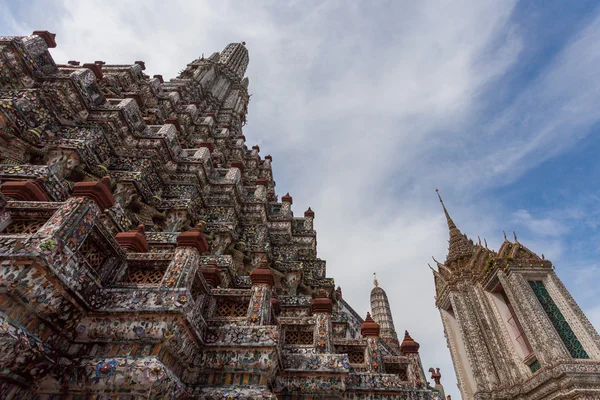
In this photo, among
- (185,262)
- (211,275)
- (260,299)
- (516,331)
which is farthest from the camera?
(516,331)

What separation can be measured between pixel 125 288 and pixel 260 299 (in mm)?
2110

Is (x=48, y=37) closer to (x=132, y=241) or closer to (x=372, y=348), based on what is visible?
(x=132, y=241)

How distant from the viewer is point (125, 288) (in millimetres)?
4316

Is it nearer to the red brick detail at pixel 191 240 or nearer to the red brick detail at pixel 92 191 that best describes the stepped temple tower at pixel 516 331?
the red brick detail at pixel 191 240

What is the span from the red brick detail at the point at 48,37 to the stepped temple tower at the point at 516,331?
20402 mm

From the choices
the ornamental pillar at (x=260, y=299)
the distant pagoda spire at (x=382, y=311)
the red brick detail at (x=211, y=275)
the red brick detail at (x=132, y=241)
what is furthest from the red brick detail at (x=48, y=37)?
the distant pagoda spire at (x=382, y=311)

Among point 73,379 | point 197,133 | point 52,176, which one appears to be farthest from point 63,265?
point 197,133

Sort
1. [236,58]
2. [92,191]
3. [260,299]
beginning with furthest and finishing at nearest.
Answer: [236,58], [260,299], [92,191]

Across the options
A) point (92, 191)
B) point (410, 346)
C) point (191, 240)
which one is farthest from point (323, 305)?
point (92, 191)

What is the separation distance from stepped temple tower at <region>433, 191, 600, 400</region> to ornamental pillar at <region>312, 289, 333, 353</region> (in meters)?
12.6

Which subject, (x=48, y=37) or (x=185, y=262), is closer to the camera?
(x=185, y=262)

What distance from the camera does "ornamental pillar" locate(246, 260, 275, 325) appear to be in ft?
17.8

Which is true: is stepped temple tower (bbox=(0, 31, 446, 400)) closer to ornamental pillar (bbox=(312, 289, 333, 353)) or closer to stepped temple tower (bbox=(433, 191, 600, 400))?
ornamental pillar (bbox=(312, 289, 333, 353))

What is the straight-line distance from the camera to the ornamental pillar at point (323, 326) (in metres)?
6.24
